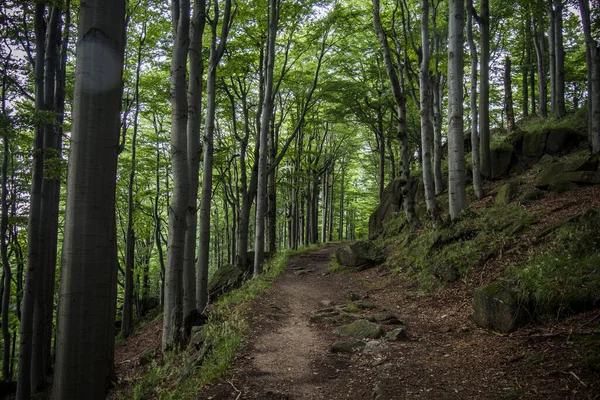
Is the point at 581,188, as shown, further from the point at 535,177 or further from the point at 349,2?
the point at 349,2

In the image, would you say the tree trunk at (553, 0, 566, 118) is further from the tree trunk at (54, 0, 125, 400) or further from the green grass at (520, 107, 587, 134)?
the tree trunk at (54, 0, 125, 400)

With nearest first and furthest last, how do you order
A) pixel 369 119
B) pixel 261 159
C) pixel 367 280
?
1. pixel 367 280
2. pixel 261 159
3. pixel 369 119

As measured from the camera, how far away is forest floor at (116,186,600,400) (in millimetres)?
3430

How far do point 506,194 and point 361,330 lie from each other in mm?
6516

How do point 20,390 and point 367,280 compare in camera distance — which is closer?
point 20,390

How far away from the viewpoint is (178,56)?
254 inches

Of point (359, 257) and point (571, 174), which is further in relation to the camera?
point (359, 257)

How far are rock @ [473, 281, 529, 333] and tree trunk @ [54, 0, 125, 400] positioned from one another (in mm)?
4469

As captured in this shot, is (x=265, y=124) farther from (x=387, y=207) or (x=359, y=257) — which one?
(x=387, y=207)

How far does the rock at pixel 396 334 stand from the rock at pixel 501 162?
9251 mm

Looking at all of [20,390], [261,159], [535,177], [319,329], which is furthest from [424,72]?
[20,390]

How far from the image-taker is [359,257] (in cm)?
1218

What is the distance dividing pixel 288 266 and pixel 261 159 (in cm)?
462

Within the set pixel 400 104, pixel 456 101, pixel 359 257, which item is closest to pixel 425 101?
pixel 400 104
